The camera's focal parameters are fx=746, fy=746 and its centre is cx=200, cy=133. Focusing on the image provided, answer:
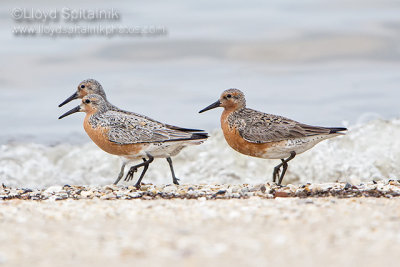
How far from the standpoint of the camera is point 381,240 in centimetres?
586

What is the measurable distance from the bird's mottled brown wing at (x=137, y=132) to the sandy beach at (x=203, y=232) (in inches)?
72.9

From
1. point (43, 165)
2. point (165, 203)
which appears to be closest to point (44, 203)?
point (165, 203)

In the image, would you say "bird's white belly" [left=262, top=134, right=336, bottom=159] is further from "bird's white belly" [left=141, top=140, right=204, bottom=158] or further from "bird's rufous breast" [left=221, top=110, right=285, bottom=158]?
"bird's white belly" [left=141, top=140, right=204, bottom=158]

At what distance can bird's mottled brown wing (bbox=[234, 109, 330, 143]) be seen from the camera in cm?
1016

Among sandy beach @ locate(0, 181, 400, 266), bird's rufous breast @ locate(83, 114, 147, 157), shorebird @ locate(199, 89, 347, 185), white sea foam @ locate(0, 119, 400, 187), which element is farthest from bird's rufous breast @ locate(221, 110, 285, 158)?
white sea foam @ locate(0, 119, 400, 187)

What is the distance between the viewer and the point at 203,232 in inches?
242

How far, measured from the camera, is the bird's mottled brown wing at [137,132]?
1018cm

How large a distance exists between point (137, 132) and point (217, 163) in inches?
178

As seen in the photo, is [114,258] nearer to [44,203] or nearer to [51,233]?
[51,233]

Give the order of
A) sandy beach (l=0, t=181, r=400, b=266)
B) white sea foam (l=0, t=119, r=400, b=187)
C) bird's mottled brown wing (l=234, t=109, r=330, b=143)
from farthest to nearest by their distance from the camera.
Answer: white sea foam (l=0, t=119, r=400, b=187) → bird's mottled brown wing (l=234, t=109, r=330, b=143) → sandy beach (l=0, t=181, r=400, b=266)

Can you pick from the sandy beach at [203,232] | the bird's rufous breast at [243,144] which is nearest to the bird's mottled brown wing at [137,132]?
the bird's rufous breast at [243,144]

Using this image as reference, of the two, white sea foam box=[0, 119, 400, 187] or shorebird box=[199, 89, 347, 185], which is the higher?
shorebird box=[199, 89, 347, 185]

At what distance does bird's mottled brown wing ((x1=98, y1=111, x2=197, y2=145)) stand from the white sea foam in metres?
3.71

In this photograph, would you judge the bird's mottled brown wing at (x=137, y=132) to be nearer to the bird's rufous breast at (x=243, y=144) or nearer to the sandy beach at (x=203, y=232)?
the bird's rufous breast at (x=243, y=144)
